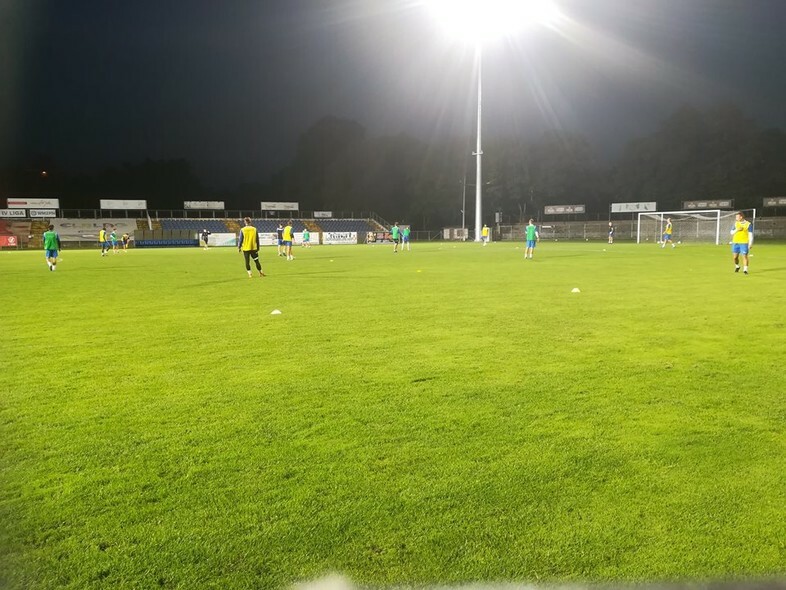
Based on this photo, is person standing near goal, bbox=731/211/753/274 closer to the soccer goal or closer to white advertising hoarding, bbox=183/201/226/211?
the soccer goal

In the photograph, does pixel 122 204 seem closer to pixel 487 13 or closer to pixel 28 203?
pixel 28 203

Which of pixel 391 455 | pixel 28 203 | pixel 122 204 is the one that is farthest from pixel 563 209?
pixel 391 455

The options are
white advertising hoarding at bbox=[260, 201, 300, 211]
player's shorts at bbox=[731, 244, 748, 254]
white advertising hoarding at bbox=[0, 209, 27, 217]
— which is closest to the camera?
player's shorts at bbox=[731, 244, 748, 254]

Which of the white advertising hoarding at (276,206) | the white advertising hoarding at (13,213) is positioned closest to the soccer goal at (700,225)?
the white advertising hoarding at (276,206)

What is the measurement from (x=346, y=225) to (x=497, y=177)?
96.0ft

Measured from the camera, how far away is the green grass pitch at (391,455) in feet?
8.39

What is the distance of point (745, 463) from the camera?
3482 millimetres

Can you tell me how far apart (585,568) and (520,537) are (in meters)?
0.33

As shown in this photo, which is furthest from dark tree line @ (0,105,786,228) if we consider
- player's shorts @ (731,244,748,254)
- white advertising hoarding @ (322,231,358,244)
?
player's shorts @ (731,244,748,254)

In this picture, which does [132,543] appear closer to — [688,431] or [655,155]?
[688,431]

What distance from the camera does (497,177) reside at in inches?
3519

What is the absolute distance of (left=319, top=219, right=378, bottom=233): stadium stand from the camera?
74.9 meters

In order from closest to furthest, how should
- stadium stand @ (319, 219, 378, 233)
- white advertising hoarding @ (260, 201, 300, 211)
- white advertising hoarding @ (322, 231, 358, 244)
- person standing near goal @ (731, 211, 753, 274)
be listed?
person standing near goal @ (731, 211, 753, 274) < white advertising hoarding @ (322, 231, 358, 244) < stadium stand @ (319, 219, 378, 233) < white advertising hoarding @ (260, 201, 300, 211)

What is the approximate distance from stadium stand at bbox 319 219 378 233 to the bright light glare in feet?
113
